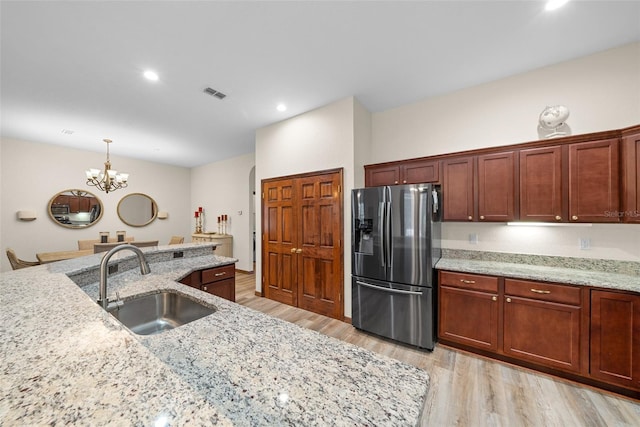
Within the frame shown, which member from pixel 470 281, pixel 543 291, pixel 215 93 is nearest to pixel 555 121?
pixel 543 291

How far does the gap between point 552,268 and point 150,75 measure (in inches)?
181

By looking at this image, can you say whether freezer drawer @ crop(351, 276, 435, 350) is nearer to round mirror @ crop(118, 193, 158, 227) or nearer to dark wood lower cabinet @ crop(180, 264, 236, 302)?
dark wood lower cabinet @ crop(180, 264, 236, 302)

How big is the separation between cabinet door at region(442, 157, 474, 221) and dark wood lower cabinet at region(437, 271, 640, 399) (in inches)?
26.1

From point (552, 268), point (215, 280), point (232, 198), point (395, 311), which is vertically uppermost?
point (232, 198)

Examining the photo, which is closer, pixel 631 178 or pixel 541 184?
pixel 631 178

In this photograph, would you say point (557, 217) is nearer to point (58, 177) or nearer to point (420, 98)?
point (420, 98)

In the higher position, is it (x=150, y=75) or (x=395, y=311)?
(x=150, y=75)

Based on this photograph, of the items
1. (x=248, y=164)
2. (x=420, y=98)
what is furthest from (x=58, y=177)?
(x=420, y=98)

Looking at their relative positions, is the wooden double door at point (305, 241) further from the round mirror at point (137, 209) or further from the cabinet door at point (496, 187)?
the round mirror at point (137, 209)

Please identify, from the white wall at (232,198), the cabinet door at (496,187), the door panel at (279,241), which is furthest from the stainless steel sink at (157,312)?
the white wall at (232,198)

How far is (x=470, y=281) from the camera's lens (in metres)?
2.26

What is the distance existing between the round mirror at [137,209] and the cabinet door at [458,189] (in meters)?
6.74

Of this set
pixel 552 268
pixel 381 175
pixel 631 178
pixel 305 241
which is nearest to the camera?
A: pixel 631 178

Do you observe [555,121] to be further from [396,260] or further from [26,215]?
[26,215]
